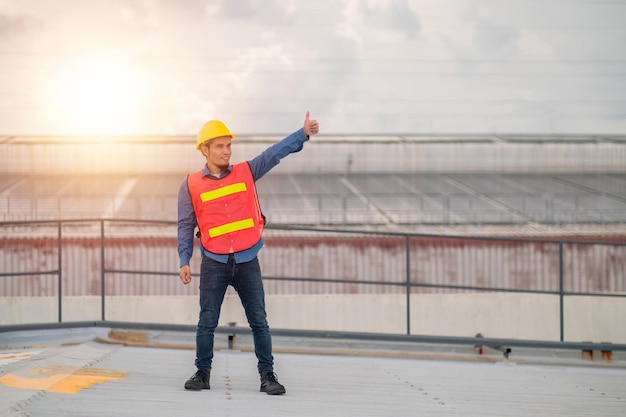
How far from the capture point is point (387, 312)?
17438 millimetres

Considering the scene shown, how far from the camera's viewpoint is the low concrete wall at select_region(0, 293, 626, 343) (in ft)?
55.9

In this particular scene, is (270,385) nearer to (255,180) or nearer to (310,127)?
(255,180)

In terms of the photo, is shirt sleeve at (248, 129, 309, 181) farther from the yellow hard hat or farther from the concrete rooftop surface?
the concrete rooftop surface

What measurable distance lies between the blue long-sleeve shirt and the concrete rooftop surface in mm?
912

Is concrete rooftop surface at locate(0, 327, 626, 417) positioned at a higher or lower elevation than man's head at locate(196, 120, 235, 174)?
lower

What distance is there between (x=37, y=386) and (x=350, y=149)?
2096 cm

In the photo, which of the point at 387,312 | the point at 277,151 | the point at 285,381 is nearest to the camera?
the point at 277,151

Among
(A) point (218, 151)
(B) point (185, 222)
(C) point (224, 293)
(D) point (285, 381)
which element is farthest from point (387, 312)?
(A) point (218, 151)

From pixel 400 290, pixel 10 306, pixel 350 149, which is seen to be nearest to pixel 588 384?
pixel 400 290

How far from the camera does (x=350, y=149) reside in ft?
85.6

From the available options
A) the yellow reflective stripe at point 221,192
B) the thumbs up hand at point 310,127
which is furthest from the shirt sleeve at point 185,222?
the thumbs up hand at point 310,127

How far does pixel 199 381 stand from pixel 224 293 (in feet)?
2.02

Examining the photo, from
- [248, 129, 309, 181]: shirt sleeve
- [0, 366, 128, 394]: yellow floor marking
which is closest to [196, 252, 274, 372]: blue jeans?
[248, 129, 309, 181]: shirt sleeve

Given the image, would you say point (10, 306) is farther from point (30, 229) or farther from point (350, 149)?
point (350, 149)
